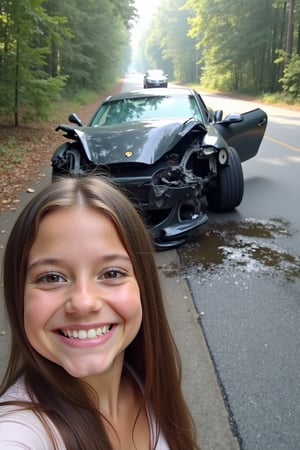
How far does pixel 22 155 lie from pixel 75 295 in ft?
31.1

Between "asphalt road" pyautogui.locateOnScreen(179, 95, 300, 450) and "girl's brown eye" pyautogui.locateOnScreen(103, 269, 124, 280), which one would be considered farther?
"asphalt road" pyautogui.locateOnScreen(179, 95, 300, 450)

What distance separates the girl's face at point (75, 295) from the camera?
1.07 metres

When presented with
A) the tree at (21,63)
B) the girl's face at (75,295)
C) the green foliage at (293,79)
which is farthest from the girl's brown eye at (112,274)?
the green foliage at (293,79)

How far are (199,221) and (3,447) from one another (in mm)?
3745

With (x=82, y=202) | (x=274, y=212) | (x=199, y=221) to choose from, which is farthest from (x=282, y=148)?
(x=82, y=202)

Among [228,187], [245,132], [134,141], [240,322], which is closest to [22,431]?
[240,322]

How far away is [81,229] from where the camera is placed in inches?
44.3

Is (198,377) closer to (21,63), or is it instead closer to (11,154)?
(11,154)

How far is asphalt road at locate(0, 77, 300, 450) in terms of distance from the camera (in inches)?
88.8

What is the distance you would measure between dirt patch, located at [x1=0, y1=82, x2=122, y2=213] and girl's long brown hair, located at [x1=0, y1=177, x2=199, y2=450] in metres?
5.18

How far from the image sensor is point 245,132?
22.1 ft

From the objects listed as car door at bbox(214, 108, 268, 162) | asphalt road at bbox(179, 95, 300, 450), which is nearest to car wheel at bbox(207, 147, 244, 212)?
asphalt road at bbox(179, 95, 300, 450)

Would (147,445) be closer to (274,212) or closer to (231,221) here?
(231,221)

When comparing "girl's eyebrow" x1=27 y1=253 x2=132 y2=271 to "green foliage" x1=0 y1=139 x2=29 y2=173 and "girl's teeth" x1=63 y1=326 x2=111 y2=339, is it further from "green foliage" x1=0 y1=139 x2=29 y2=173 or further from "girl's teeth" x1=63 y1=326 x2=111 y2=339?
"green foliage" x1=0 y1=139 x2=29 y2=173
